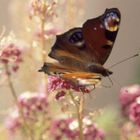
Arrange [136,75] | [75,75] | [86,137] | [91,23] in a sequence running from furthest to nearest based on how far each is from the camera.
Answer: [136,75]
[86,137]
[91,23]
[75,75]

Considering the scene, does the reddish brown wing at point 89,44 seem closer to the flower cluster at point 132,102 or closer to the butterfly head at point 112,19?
the butterfly head at point 112,19

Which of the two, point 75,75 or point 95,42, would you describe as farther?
point 95,42

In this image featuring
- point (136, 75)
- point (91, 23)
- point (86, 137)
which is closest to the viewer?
point (91, 23)

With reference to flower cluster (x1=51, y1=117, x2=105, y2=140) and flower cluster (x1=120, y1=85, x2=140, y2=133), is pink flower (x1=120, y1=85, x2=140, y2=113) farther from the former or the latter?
flower cluster (x1=51, y1=117, x2=105, y2=140)

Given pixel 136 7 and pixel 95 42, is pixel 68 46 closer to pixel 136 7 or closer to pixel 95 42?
pixel 95 42

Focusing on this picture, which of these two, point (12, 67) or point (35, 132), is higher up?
point (12, 67)

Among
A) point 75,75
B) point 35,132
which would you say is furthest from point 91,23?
point 35,132

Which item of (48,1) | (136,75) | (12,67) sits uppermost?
(48,1)
